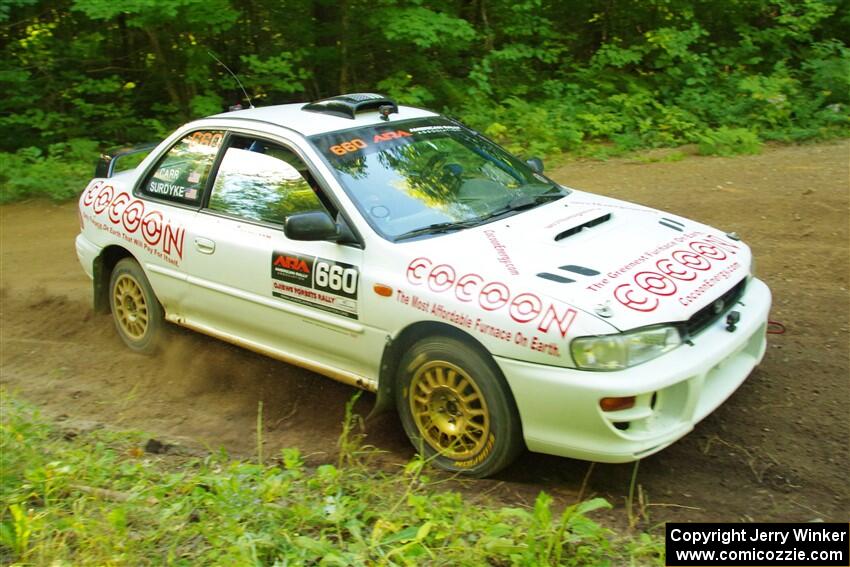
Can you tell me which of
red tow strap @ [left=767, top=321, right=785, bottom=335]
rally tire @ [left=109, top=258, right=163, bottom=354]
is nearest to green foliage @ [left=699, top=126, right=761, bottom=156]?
red tow strap @ [left=767, top=321, right=785, bottom=335]

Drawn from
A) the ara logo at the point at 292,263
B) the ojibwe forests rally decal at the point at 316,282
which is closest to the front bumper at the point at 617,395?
the ojibwe forests rally decal at the point at 316,282

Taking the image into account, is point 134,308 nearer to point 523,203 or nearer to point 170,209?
point 170,209

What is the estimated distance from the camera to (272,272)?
4.91 meters

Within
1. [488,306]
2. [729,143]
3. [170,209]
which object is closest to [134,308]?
[170,209]

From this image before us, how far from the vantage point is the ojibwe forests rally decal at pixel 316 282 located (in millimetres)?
4559

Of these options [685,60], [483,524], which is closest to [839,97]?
[685,60]

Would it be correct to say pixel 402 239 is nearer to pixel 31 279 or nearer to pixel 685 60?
pixel 31 279

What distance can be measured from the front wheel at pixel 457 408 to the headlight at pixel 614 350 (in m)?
0.43

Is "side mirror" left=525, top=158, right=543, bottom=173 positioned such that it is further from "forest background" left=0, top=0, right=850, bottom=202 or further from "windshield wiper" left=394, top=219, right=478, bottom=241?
"forest background" left=0, top=0, right=850, bottom=202

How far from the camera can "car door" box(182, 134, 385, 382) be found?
15.2 feet

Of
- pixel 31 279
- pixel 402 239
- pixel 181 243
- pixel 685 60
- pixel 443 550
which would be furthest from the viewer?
pixel 685 60

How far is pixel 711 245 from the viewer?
4.67 metres

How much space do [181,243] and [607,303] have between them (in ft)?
9.60

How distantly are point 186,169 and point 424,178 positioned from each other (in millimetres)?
1747
